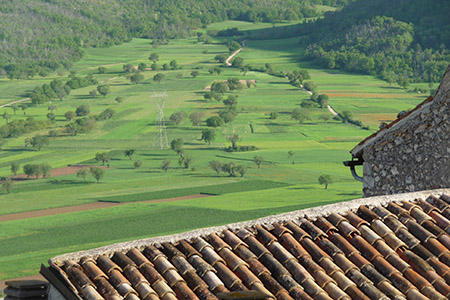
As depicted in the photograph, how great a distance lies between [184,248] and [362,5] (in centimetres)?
18813

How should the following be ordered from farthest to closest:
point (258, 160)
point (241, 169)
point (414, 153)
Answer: point (258, 160) < point (241, 169) < point (414, 153)

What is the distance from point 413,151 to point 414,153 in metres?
0.03

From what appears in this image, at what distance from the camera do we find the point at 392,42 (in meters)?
155

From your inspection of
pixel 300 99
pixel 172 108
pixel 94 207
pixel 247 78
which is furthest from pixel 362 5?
pixel 94 207

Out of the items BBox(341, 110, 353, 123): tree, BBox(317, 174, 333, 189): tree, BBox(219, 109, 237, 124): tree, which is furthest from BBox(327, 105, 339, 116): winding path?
BBox(317, 174, 333, 189): tree

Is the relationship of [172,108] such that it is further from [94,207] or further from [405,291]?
[405,291]

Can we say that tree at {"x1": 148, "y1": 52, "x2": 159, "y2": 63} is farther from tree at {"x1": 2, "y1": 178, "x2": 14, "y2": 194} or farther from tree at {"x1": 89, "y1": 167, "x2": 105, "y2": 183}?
tree at {"x1": 2, "y1": 178, "x2": 14, "y2": 194}

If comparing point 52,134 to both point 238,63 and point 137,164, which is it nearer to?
point 137,164

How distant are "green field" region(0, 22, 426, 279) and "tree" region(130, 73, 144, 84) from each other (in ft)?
4.47

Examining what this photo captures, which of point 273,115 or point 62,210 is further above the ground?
point 273,115

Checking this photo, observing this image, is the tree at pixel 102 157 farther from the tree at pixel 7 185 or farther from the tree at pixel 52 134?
the tree at pixel 52 134

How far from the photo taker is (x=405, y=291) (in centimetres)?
620

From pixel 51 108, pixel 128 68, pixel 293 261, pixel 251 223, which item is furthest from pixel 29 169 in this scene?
pixel 293 261

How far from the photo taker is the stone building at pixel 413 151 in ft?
31.3
